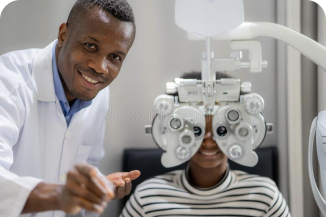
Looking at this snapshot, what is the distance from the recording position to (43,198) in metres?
0.64

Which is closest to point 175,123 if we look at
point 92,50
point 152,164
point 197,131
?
point 197,131

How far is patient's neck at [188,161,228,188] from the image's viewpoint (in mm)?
1383

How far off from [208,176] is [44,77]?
0.65 m

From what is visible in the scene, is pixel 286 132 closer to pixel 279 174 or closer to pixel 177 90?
pixel 279 174

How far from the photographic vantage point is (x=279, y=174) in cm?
159

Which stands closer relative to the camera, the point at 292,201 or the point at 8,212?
the point at 8,212

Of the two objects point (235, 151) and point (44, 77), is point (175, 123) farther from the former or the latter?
point (44, 77)

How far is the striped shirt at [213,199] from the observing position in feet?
4.27

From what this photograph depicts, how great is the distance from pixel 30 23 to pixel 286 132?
105 centimetres

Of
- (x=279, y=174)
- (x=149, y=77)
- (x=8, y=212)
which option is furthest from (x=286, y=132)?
(x=8, y=212)

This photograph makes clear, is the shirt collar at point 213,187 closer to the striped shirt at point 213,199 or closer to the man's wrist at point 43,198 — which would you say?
the striped shirt at point 213,199

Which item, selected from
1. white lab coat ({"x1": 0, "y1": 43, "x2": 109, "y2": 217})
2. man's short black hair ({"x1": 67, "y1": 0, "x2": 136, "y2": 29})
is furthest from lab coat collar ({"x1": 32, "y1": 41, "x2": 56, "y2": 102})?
man's short black hair ({"x1": 67, "y1": 0, "x2": 136, "y2": 29})

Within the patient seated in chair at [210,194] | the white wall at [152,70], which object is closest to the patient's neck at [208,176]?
the patient seated in chair at [210,194]

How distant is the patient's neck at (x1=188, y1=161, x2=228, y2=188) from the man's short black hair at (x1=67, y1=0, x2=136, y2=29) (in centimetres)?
60
